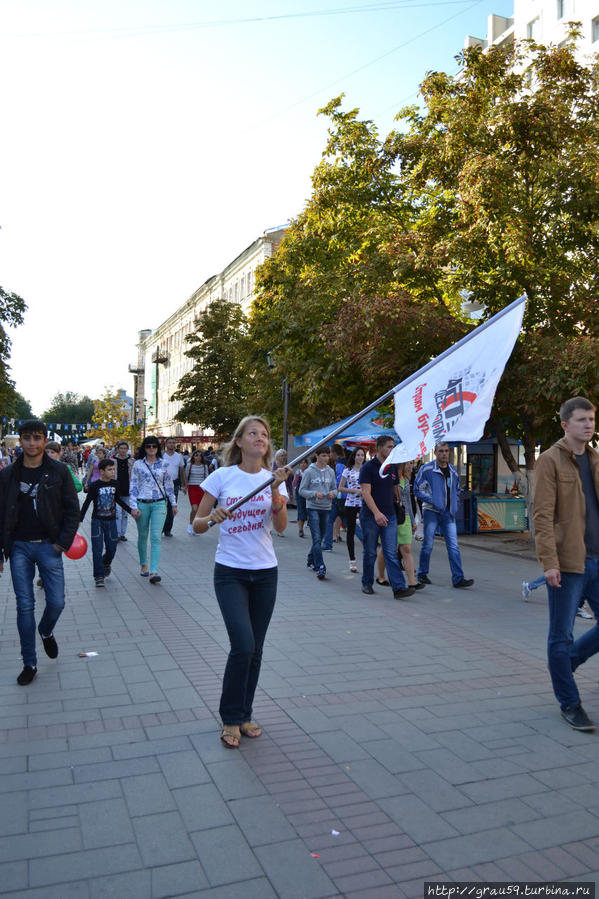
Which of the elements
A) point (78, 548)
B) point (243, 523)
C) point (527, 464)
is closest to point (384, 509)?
point (78, 548)

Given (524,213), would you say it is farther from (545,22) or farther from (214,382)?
(545,22)

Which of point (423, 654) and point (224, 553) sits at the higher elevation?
point (224, 553)

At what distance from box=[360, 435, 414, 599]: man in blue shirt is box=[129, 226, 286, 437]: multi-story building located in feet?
128

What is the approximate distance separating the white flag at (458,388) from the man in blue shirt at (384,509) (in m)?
4.33

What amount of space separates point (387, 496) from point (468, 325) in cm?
679

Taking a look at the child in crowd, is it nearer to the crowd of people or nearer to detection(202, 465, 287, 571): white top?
the crowd of people

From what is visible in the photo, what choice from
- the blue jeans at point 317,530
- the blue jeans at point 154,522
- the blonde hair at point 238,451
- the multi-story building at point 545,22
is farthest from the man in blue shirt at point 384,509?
the multi-story building at point 545,22

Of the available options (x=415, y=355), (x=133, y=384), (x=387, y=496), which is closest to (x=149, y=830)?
(x=387, y=496)

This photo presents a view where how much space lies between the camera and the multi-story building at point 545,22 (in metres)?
44.8

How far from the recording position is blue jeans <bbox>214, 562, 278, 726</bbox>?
4406 millimetres

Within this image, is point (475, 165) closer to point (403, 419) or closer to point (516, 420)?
point (516, 420)

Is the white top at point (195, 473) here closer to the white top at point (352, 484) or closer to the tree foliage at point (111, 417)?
the white top at point (352, 484)

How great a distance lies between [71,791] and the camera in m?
3.81

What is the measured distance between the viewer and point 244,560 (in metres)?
4.48
